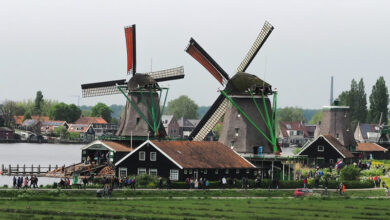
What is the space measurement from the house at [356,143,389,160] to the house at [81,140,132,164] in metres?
57.9

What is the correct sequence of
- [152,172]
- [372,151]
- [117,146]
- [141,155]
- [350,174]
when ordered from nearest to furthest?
1. [152,172]
2. [141,155]
3. [350,174]
4. [117,146]
5. [372,151]

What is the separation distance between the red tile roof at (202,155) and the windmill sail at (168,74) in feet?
54.8

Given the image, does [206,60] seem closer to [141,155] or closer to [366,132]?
[141,155]

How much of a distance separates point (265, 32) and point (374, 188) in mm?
22410

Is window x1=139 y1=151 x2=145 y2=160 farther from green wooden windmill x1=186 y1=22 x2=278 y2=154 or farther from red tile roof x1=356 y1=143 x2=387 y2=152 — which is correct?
red tile roof x1=356 y1=143 x2=387 y2=152

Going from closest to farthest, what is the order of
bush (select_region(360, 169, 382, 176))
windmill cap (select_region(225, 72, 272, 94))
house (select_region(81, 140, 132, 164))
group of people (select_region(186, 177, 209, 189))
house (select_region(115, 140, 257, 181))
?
group of people (select_region(186, 177, 209, 189)) → house (select_region(115, 140, 257, 181)) → windmill cap (select_region(225, 72, 272, 94)) → house (select_region(81, 140, 132, 164)) → bush (select_region(360, 169, 382, 176))

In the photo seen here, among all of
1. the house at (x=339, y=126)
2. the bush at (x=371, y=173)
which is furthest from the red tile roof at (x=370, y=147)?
the bush at (x=371, y=173)

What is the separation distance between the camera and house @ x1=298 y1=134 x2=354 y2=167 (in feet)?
390

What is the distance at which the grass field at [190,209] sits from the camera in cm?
5219

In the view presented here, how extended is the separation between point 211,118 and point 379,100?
313 ft

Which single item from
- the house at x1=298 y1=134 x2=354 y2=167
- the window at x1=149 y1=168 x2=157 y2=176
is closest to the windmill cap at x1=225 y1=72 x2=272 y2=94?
the window at x1=149 y1=168 x2=157 y2=176

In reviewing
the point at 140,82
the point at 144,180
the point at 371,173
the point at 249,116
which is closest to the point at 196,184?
the point at 144,180

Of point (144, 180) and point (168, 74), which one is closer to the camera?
point (144, 180)

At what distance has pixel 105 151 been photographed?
9738 centimetres
